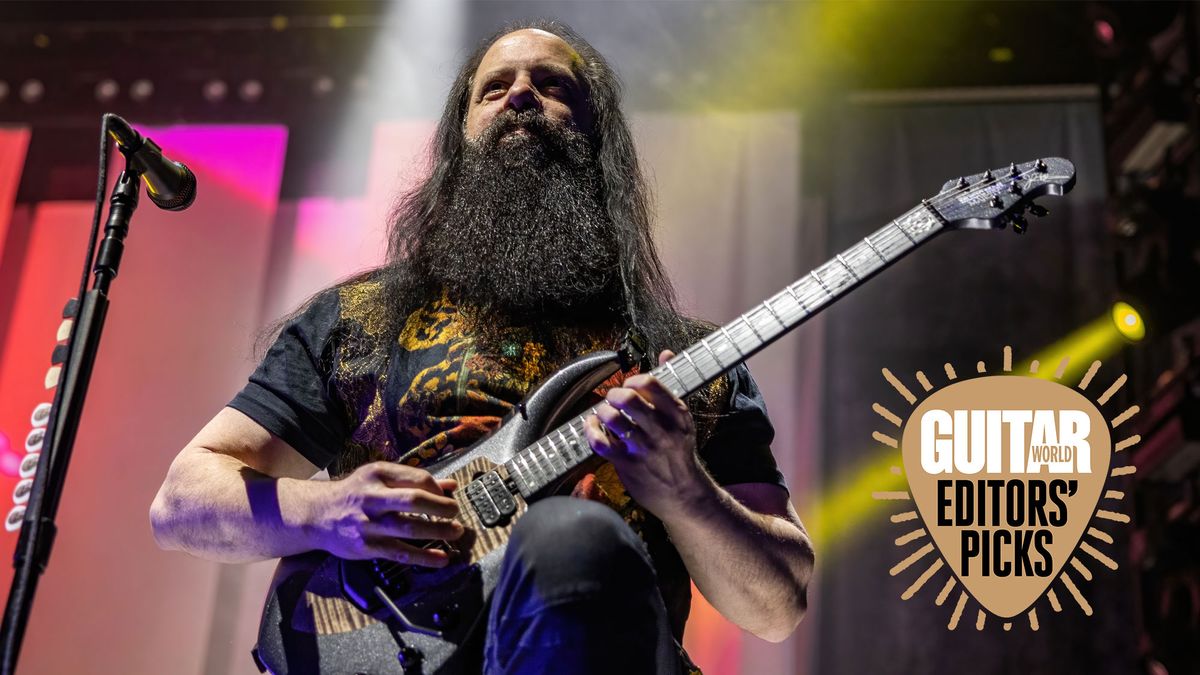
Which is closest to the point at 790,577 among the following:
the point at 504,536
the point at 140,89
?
the point at 504,536

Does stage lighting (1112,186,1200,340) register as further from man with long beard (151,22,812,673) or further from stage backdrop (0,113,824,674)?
man with long beard (151,22,812,673)

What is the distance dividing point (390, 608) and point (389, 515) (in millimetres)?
159

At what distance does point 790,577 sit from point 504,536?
540mm

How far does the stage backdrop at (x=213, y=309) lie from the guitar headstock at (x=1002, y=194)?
1958 mm

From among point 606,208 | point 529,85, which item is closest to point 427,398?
point 606,208

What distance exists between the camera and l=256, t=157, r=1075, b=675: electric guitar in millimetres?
1622

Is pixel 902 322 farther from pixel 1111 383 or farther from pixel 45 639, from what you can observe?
pixel 45 639

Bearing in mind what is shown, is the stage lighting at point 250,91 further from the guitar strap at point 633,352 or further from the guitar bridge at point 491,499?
the guitar bridge at point 491,499

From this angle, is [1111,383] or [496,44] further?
[1111,383]

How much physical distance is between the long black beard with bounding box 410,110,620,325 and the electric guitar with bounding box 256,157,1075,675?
1.25ft

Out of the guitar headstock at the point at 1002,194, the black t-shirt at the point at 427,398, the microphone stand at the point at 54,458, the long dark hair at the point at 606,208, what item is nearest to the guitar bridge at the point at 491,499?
the black t-shirt at the point at 427,398

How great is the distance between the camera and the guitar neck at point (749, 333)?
1.77 meters

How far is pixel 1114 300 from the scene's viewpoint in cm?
403

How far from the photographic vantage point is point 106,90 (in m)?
5.09
